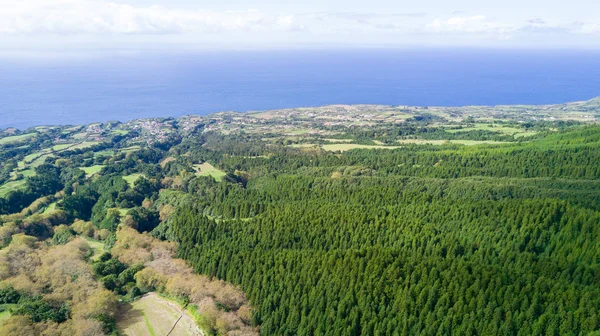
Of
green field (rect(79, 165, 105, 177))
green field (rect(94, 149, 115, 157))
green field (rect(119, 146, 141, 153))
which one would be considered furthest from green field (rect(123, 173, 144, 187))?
green field (rect(119, 146, 141, 153))

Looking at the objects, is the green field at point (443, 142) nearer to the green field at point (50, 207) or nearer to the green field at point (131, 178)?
the green field at point (131, 178)

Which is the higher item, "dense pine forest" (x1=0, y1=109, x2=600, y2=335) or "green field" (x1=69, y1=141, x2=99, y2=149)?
"dense pine forest" (x1=0, y1=109, x2=600, y2=335)

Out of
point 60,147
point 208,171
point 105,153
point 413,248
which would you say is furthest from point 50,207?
point 413,248

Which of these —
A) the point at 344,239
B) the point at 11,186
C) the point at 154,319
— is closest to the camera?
the point at 154,319

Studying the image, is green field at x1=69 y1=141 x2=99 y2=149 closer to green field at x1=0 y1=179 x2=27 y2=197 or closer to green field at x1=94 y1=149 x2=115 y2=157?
green field at x1=94 y1=149 x2=115 y2=157

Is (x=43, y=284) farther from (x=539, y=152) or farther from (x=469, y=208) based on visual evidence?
(x=539, y=152)

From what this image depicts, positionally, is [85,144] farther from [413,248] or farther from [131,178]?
[413,248]
